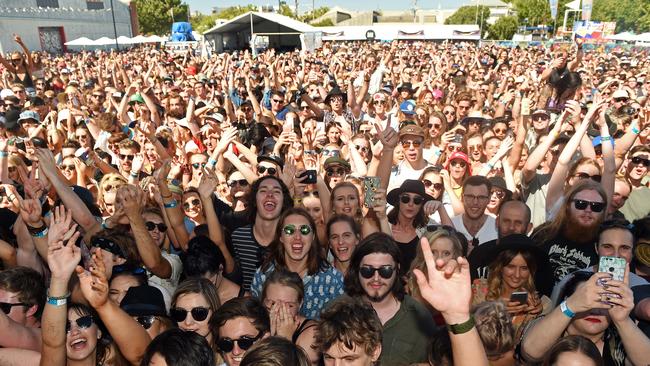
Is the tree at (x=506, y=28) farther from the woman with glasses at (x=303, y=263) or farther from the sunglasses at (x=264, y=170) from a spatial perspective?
the woman with glasses at (x=303, y=263)

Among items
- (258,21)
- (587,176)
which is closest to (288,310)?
(587,176)

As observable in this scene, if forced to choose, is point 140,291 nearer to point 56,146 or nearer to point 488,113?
point 56,146

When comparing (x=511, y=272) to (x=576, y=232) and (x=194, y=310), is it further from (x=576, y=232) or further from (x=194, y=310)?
(x=194, y=310)

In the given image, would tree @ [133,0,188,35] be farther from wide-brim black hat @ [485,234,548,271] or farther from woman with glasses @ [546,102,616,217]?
wide-brim black hat @ [485,234,548,271]

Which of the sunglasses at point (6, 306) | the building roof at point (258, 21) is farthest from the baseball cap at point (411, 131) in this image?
the building roof at point (258, 21)

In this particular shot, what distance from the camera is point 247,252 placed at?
4152 millimetres

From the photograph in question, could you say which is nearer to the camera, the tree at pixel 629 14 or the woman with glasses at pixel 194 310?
the woman with glasses at pixel 194 310

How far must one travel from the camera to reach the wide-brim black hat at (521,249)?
336 centimetres

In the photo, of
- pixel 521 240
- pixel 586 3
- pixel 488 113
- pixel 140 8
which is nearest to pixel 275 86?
pixel 488 113

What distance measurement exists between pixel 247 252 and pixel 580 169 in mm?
3099

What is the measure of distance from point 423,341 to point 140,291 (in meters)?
1.74

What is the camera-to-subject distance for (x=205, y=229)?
434cm

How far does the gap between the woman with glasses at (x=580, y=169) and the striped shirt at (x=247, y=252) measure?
2.56 m

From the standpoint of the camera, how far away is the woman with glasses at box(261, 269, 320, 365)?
292cm
